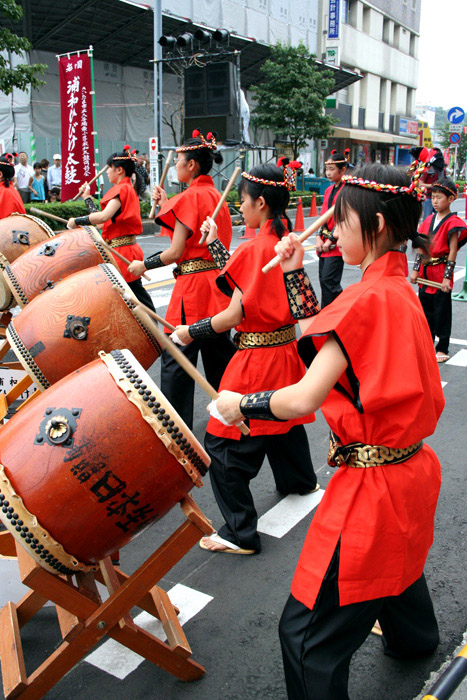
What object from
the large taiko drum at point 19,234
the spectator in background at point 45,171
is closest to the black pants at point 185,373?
the large taiko drum at point 19,234

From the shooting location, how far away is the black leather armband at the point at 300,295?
261 cm

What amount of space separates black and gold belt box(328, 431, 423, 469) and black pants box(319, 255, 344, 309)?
5.24 meters

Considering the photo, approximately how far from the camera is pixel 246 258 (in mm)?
2910

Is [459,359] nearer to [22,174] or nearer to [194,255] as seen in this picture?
[194,255]

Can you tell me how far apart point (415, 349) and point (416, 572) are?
25.7 inches

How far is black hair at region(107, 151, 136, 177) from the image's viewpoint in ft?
18.4

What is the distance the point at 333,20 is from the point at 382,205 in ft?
110

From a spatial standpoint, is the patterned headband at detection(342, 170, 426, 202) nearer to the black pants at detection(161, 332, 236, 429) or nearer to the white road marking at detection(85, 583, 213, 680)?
the white road marking at detection(85, 583, 213, 680)

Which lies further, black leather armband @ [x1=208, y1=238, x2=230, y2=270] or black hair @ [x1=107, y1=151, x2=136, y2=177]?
black hair @ [x1=107, y1=151, x2=136, y2=177]

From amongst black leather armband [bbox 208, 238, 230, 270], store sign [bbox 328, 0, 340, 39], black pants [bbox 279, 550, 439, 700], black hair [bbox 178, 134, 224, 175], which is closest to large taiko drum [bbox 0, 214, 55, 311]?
black hair [bbox 178, 134, 224, 175]

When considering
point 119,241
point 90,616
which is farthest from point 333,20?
point 90,616

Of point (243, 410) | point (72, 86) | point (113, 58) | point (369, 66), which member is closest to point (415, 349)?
point (243, 410)

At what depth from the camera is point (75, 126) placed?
12211 millimetres

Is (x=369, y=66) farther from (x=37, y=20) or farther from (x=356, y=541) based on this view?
(x=356, y=541)
